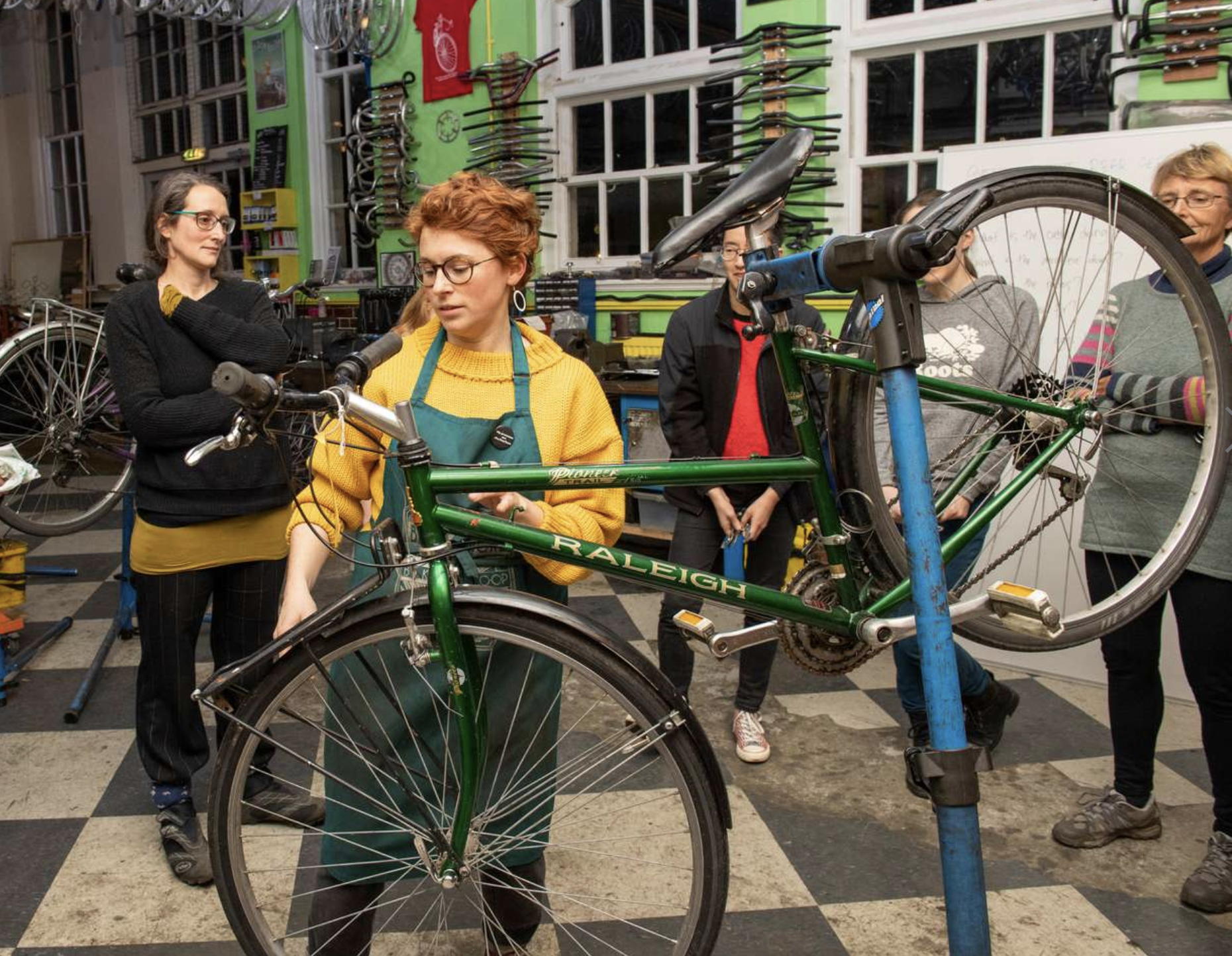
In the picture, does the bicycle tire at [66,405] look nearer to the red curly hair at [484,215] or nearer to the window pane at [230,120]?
the red curly hair at [484,215]

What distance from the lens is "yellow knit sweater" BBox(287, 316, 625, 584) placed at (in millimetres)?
1809

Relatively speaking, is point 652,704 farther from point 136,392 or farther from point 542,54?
point 542,54

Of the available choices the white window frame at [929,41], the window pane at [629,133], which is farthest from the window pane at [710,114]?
the white window frame at [929,41]

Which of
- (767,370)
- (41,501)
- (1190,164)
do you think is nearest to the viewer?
(1190,164)

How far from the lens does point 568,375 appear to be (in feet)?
6.29

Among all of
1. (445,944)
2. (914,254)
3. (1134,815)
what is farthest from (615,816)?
(914,254)

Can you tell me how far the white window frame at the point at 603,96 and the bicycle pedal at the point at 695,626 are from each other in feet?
15.0

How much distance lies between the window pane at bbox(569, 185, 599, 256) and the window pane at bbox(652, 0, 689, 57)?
908 millimetres

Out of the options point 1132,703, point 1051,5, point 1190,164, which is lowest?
point 1132,703

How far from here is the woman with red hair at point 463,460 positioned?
1.76 meters

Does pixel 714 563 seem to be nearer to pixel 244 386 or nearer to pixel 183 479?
pixel 183 479

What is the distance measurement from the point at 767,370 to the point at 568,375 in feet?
4.45

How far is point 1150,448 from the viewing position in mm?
2465

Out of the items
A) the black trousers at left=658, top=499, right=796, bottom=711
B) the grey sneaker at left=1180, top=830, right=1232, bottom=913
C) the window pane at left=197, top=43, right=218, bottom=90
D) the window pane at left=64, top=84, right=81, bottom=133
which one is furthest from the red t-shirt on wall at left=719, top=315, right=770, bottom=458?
the window pane at left=64, top=84, right=81, bottom=133
